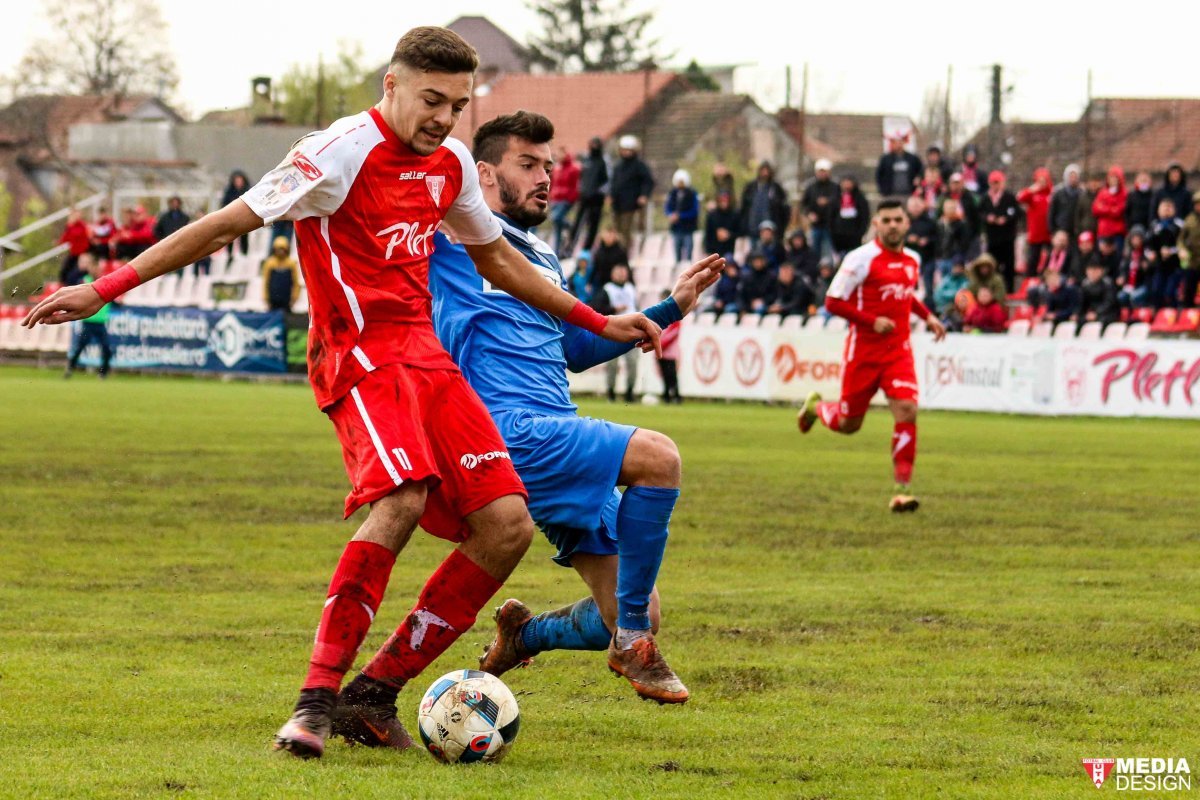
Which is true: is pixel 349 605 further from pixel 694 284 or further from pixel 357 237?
pixel 694 284

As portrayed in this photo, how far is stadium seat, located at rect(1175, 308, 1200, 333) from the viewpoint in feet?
79.8

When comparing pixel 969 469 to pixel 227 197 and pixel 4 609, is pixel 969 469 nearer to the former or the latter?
pixel 4 609

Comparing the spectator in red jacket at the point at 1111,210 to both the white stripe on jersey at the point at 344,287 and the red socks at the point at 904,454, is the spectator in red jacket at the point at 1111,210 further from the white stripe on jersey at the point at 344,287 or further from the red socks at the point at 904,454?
the white stripe on jersey at the point at 344,287

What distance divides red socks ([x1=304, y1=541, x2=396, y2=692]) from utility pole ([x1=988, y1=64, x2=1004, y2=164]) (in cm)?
2815

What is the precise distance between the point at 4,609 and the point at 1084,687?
15.1ft

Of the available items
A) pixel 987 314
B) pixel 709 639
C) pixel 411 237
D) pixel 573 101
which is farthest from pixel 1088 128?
pixel 573 101

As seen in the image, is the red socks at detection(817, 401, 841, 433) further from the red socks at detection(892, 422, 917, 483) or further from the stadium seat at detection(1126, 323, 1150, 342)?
the stadium seat at detection(1126, 323, 1150, 342)

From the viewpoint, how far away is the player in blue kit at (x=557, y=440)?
5.72 metres

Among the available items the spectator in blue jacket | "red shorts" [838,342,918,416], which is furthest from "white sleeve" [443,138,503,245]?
the spectator in blue jacket

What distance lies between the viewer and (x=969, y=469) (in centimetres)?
1588

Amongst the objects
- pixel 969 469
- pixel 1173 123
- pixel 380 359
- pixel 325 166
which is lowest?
pixel 969 469

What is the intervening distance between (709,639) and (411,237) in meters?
2.69

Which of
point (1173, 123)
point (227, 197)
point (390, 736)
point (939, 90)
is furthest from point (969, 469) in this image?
point (1173, 123)

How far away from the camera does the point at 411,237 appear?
516cm
